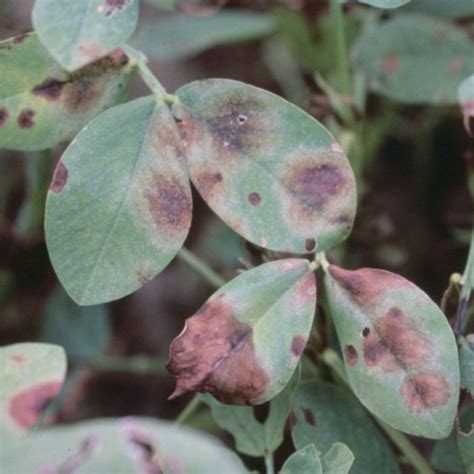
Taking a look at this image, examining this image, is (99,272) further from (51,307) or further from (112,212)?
(51,307)

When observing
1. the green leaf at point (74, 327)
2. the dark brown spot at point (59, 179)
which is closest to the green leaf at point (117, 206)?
the dark brown spot at point (59, 179)

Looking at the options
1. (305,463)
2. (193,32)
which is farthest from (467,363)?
(193,32)

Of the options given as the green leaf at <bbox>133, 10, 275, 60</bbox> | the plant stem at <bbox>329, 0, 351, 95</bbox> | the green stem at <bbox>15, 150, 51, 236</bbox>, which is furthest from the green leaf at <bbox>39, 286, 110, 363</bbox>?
the plant stem at <bbox>329, 0, 351, 95</bbox>

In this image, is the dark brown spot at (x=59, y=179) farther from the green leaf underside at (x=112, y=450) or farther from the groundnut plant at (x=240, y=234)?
the green leaf underside at (x=112, y=450)

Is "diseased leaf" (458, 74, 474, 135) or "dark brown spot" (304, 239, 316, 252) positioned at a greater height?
"dark brown spot" (304, 239, 316, 252)

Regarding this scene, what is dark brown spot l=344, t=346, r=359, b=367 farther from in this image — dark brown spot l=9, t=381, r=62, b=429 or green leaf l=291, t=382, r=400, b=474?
dark brown spot l=9, t=381, r=62, b=429

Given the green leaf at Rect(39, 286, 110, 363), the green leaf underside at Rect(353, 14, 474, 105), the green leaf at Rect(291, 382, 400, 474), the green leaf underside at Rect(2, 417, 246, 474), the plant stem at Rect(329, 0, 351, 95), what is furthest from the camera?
the green leaf at Rect(39, 286, 110, 363)
